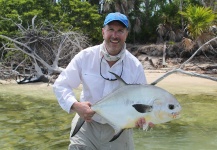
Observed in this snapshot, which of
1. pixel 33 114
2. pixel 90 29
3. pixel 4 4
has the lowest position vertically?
pixel 33 114

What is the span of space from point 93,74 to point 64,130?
4.58 m

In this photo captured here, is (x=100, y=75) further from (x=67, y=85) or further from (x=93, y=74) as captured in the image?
(x=67, y=85)

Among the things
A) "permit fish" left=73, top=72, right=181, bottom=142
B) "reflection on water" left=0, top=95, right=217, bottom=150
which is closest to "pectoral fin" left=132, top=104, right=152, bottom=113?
"permit fish" left=73, top=72, right=181, bottom=142

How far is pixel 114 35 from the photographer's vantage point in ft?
10.5

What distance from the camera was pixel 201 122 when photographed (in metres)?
8.44

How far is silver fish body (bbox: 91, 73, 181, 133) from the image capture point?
271cm

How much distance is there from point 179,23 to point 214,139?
22.8m

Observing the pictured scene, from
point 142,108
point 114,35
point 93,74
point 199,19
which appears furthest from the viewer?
point 199,19

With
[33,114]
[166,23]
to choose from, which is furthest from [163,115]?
[166,23]

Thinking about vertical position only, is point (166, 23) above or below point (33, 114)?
above

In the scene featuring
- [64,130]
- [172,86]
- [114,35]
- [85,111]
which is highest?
[114,35]

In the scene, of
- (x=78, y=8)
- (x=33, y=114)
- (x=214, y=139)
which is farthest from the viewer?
(x=78, y=8)

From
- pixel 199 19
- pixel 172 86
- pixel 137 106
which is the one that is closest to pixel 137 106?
pixel 137 106

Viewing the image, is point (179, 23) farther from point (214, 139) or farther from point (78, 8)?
point (214, 139)
